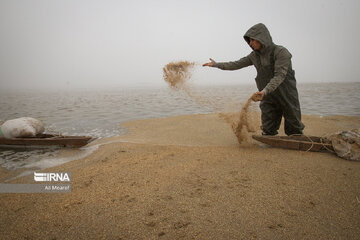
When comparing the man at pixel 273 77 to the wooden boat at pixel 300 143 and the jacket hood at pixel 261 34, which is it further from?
the wooden boat at pixel 300 143

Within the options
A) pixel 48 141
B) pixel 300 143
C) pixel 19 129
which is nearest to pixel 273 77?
pixel 300 143

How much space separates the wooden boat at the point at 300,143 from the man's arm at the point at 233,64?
1.59 meters

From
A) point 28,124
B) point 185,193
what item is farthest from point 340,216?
point 28,124

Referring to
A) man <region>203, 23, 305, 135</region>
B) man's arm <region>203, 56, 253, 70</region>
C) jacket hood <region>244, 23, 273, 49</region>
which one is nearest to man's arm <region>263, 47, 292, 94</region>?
man <region>203, 23, 305, 135</region>

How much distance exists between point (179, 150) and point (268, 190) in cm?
217

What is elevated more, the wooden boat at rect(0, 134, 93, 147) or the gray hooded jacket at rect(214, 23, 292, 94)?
the gray hooded jacket at rect(214, 23, 292, 94)

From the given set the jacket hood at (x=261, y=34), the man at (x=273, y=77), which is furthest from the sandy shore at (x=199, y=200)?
the jacket hood at (x=261, y=34)

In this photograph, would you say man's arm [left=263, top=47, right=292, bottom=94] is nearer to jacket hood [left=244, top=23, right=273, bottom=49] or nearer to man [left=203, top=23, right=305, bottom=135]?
man [left=203, top=23, right=305, bottom=135]

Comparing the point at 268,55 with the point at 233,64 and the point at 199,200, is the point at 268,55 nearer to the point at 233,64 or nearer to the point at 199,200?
the point at 233,64

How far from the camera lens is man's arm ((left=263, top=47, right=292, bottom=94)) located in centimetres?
349

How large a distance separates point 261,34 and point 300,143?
7.14 ft

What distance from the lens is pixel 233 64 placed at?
4566 mm

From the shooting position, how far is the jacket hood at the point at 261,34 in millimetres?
3734

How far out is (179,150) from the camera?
4.48 metres
